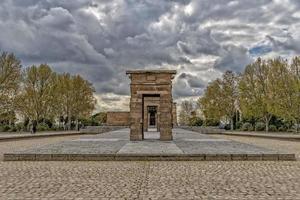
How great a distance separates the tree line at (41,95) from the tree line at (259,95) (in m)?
20.4

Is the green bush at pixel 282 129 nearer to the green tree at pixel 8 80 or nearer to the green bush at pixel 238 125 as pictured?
the green bush at pixel 238 125

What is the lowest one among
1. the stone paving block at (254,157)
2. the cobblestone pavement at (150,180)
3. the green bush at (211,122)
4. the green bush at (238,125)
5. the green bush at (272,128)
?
the cobblestone pavement at (150,180)

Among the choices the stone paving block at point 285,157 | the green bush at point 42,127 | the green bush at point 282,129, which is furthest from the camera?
the green bush at point 282,129

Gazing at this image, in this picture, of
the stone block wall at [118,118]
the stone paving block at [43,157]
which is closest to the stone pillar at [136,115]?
the stone paving block at [43,157]

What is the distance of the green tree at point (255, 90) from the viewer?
4588cm

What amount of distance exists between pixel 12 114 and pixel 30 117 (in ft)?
25.5

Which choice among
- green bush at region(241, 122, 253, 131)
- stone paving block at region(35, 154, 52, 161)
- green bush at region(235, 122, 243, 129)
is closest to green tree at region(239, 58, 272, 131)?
green bush at region(241, 122, 253, 131)

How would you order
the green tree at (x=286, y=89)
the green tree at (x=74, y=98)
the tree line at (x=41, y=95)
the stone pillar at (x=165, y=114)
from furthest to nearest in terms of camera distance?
the green tree at (x=74, y=98) → the tree line at (x=41, y=95) → the green tree at (x=286, y=89) → the stone pillar at (x=165, y=114)

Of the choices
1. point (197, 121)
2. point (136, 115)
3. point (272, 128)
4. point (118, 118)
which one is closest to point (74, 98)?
point (118, 118)

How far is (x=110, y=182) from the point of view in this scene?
343 inches

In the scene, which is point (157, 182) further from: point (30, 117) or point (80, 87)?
point (80, 87)

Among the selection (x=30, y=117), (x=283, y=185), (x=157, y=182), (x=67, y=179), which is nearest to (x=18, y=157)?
(x=67, y=179)

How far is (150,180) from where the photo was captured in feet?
29.2

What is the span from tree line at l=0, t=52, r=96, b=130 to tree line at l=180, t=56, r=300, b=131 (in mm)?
20362
